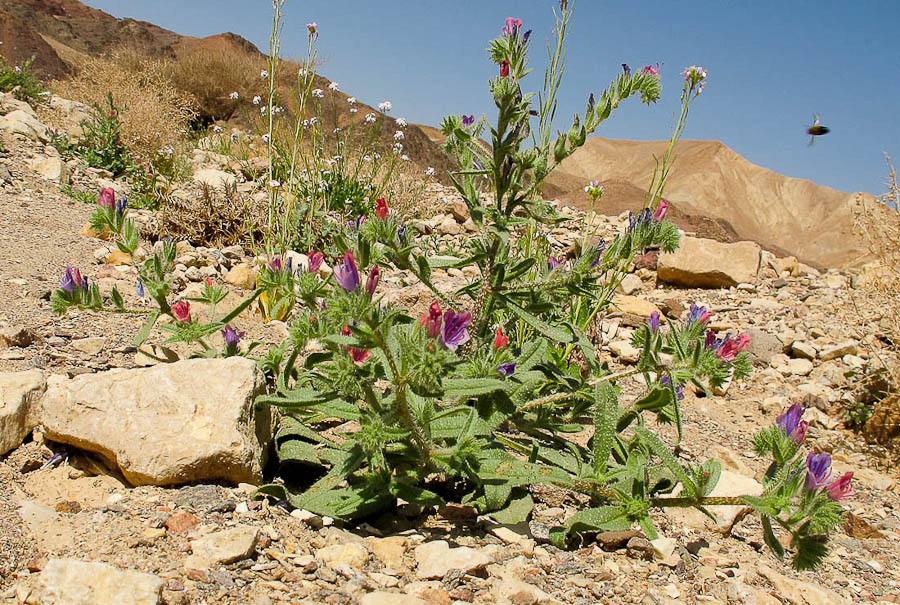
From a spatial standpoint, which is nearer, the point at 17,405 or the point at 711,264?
the point at 17,405

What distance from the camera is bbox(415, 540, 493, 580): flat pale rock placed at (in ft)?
4.96

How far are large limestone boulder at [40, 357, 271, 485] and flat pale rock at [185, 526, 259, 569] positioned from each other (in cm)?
35

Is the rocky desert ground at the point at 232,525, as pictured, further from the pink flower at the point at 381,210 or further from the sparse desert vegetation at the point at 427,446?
the pink flower at the point at 381,210

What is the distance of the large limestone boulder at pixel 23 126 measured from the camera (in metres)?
6.08

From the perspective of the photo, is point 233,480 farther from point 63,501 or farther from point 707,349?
point 707,349

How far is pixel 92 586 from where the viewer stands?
3.85ft

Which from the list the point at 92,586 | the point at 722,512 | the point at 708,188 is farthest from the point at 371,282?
the point at 708,188

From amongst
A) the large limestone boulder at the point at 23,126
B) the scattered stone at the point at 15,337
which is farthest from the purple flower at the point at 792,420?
the large limestone boulder at the point at 23,126

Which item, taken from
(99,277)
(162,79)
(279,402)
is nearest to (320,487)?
(279,402)

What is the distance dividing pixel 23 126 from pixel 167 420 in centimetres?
583

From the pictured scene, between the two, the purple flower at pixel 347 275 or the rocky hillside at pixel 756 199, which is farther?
the rocky hillside at pixel 756 199

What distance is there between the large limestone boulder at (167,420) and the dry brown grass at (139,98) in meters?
5.16

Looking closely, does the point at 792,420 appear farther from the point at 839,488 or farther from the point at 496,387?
the point at 496,387

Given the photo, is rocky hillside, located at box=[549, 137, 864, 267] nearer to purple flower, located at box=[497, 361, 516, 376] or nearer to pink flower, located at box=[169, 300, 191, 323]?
pink flower, located at box=[169, 300, 191, 323]
